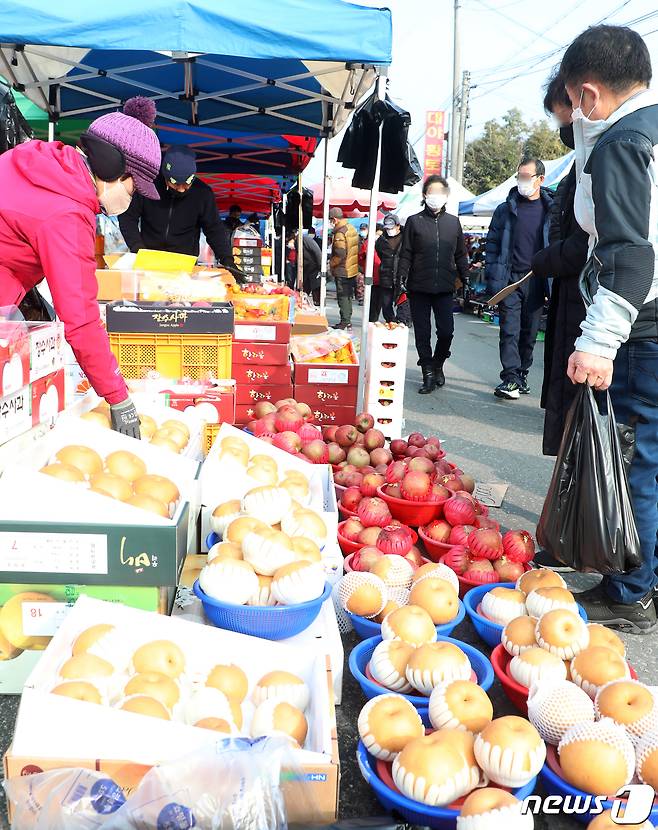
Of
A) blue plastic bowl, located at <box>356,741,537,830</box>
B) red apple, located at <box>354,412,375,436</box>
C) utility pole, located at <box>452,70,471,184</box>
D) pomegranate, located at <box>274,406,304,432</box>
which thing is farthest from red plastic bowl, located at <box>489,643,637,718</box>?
utility pole, located at <box>452,70,471,184</box>

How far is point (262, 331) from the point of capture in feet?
17.6

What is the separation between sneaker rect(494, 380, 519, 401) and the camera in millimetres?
8102

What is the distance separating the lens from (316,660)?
7.05 ft

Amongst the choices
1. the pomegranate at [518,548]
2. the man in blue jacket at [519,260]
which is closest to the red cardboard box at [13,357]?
the pomegranate at [518,548]

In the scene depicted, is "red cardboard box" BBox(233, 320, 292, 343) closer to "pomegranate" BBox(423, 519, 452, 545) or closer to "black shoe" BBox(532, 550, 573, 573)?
"pomegranate" BBox(423, 519, 452, 545)

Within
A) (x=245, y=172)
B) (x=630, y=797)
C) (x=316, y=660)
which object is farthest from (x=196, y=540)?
(x=245, y=172)

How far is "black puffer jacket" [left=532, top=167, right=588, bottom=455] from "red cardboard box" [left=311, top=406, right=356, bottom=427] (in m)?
2.11

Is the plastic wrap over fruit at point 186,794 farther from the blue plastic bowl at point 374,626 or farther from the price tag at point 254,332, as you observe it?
the price tag at point 254,332

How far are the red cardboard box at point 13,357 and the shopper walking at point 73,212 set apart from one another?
0.17 metres

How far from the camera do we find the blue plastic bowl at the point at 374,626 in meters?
2.66

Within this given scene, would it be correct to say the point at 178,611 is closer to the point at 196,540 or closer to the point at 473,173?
the point at 196,540

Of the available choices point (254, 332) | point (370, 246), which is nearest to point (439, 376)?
point (370, 246)

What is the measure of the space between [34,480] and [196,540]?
39.2 inches

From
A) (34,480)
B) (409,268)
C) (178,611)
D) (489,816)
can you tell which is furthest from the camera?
(409,268)
